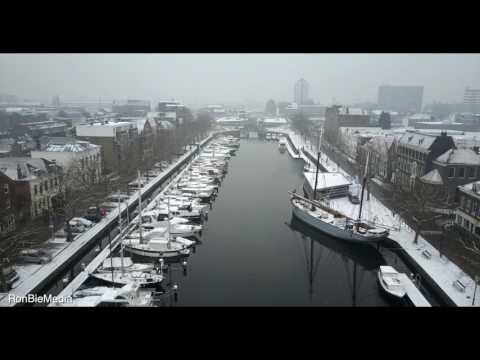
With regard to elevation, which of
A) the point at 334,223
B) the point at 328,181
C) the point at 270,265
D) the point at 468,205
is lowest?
the point at 270,265

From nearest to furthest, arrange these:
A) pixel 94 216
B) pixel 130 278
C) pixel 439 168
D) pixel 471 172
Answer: pixel 130 278 < pixel 94 216 < pixel 471 172 < pixel 439 168

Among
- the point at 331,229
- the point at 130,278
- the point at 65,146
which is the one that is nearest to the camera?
the point at 130,278

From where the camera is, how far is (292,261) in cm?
1236

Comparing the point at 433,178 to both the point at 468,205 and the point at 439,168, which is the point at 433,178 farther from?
the point at 468,205

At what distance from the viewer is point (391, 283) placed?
9891 millimetres

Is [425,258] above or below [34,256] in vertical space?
below

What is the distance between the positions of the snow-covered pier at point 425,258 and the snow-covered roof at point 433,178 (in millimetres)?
2009

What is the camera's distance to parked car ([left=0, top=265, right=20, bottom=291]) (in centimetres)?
886

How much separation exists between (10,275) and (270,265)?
23.9 feet

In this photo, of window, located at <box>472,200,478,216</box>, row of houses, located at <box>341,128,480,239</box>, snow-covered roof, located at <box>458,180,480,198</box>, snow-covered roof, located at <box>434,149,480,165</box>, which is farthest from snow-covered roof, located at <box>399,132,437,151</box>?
window, located at <box>472,200,478,216</box>

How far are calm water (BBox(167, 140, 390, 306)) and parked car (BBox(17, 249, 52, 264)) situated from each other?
3638mm

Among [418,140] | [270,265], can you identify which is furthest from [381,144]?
[270,265]

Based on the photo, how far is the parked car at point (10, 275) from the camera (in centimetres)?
886
